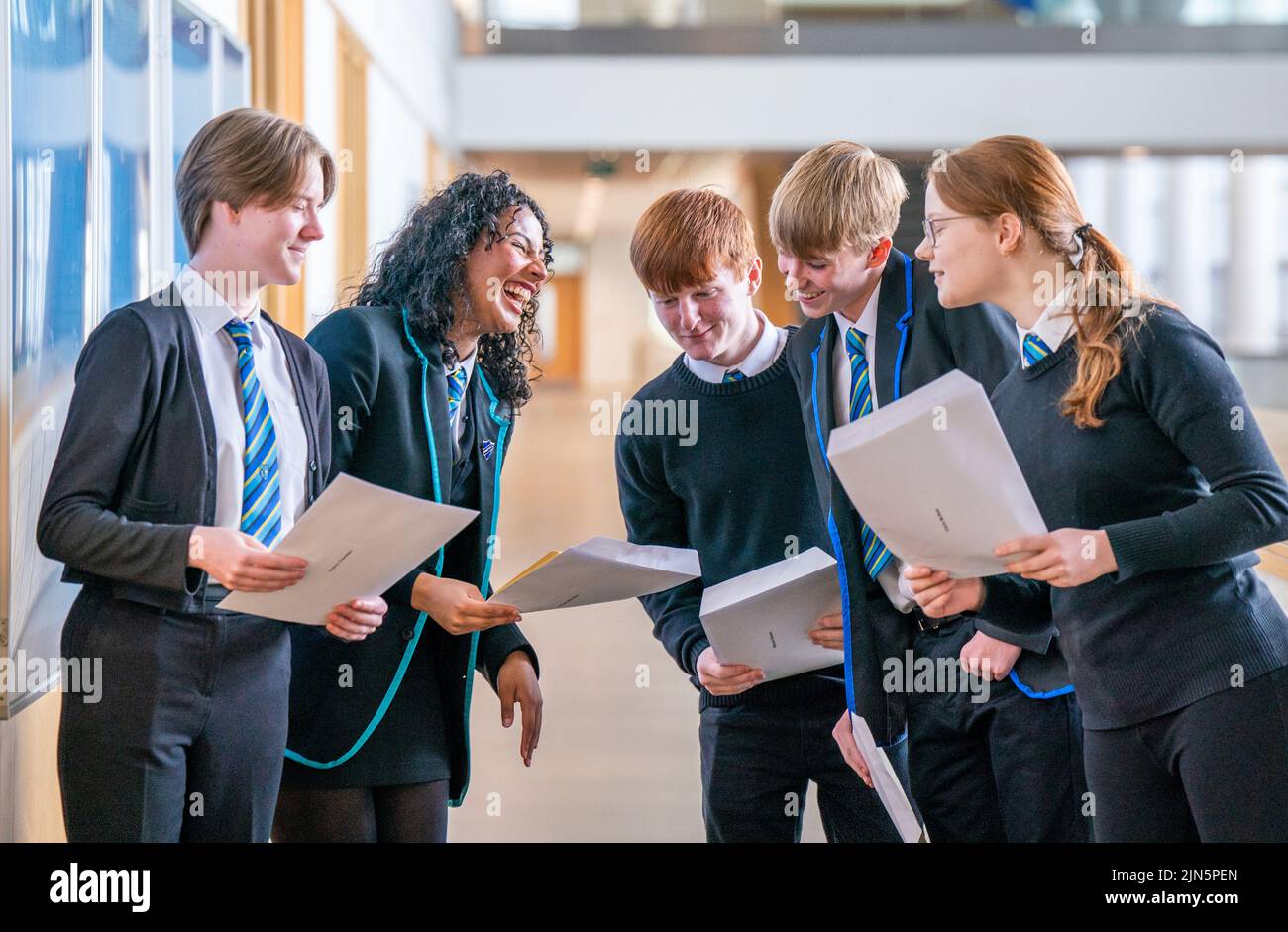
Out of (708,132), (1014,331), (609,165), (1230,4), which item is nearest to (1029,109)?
(1230,4)

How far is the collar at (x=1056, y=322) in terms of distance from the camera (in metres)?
1.73

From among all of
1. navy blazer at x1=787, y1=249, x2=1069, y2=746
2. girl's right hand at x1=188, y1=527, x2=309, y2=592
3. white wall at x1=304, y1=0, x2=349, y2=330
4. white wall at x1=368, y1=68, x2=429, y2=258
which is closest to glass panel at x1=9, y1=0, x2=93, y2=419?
girl's right hand at x1=188, y1=527, x2=309, y2=592

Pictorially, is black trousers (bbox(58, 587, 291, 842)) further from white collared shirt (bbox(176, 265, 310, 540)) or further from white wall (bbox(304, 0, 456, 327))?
white wall (bbox(304, 0, 456, 327))

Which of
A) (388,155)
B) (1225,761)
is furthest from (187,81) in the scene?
(388,155)

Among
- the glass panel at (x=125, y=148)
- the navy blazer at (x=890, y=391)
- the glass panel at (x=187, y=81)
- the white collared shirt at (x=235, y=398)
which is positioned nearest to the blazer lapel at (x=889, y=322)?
the navy blazer at (x=890, y=391)

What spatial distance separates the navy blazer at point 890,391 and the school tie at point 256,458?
31.4 inches

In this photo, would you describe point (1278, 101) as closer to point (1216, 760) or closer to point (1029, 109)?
point (1029, 109)

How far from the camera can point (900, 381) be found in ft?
6.52

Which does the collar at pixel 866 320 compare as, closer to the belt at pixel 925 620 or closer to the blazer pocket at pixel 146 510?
the belt at pixel 925 620

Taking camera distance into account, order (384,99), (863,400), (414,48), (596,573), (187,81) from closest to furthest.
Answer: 1. (596,573)
2. (863,400)
3. (187,81)
4. (384,99)
5. (414,48)

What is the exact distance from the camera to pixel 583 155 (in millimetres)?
13852

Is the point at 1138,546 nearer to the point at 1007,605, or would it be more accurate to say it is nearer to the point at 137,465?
the point at 1007,605

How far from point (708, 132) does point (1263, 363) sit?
19.1 ft

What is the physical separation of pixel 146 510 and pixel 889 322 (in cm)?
111
